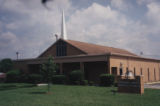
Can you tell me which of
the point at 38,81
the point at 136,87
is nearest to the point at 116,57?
the point at 136,87

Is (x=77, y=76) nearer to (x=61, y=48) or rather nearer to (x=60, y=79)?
(x=60, y=79)

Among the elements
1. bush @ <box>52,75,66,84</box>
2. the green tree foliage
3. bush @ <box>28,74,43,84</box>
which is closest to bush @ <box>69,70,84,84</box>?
bush @ <box>52,75,66,84</box>

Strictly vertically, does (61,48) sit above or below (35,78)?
above

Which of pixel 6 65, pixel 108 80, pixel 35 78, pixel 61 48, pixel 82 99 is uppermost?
pixel 61 48

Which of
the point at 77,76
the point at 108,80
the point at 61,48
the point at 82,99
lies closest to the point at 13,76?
the point at 61,48

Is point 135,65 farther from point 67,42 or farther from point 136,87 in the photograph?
point 136,87

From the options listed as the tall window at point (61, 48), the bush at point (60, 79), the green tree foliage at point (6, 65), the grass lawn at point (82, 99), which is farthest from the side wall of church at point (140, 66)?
the green tree foliage at point (6, 65)

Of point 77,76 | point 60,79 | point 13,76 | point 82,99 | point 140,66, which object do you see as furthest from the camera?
point 13,76

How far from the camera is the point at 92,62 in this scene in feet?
104

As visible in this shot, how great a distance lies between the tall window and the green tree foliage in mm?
10408

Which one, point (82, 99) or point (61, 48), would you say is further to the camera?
point (61, 48)

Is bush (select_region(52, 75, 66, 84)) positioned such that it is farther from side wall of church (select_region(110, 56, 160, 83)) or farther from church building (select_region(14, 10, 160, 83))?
side wall of church (select_region(110, 56, 160, 83))

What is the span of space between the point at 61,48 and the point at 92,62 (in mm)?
6824

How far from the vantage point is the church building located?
27.2m
